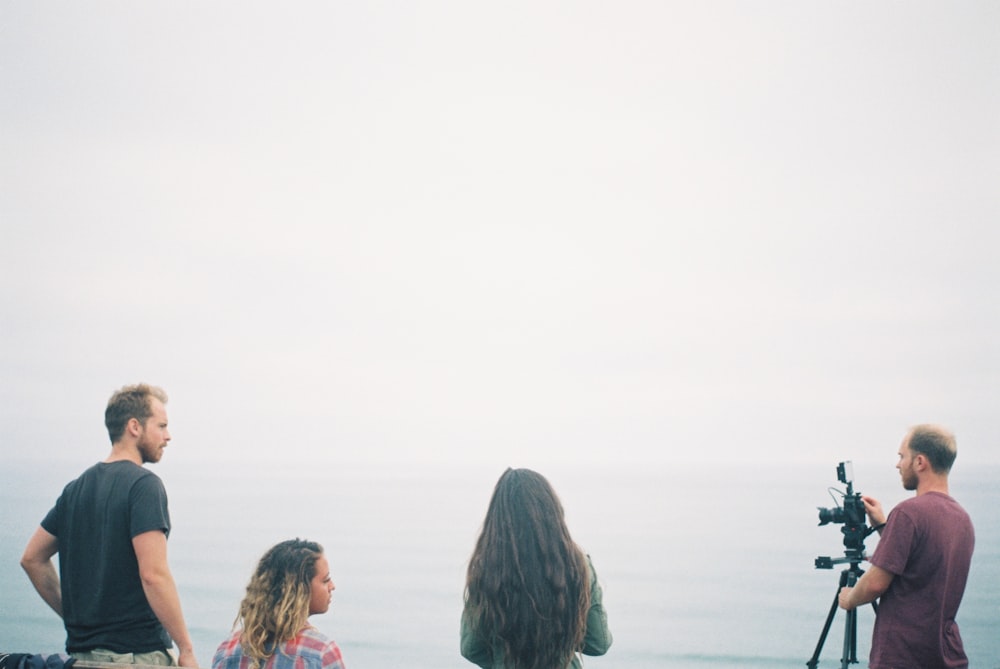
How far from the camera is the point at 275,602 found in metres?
1.91

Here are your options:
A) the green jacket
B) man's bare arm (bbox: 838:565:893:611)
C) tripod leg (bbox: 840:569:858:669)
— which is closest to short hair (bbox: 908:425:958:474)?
man's bare arm (bbox: 838:565:893:611)

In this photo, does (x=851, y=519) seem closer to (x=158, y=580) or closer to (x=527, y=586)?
(x=527, y=586)

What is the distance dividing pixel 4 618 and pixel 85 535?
34.9 ft

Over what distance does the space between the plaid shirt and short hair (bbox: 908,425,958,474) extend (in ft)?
5.43

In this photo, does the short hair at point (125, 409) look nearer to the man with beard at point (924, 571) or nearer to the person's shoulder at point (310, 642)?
the person's shoulder at point (310, 642)

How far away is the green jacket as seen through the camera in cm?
192

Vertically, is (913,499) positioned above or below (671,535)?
above

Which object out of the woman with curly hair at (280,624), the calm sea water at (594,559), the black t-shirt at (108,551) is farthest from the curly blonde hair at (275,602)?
the calm sea water at (594,559)

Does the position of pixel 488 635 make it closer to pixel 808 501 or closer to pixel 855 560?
pixel 855 560

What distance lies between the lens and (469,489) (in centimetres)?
4219

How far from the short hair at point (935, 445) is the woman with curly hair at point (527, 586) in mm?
1082

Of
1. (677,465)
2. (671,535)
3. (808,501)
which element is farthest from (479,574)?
(677,465)

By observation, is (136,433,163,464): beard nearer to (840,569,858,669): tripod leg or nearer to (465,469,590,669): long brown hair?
(465,469,590,669): long brown hair

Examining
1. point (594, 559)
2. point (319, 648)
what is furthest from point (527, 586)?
point (594, 559)
